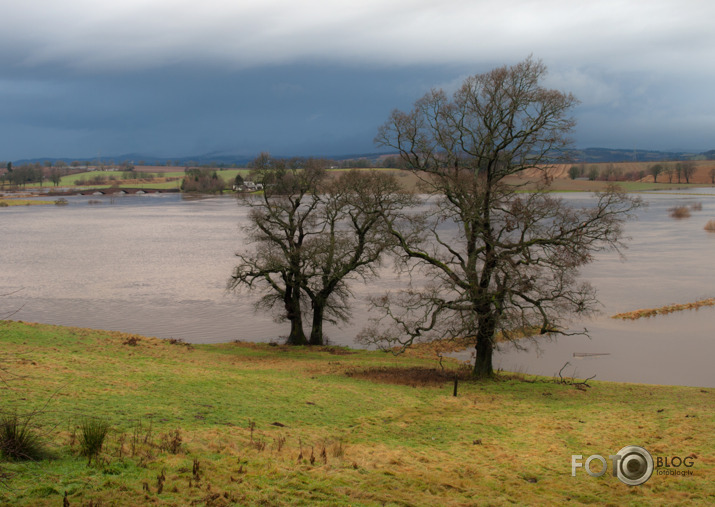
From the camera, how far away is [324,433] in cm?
1204

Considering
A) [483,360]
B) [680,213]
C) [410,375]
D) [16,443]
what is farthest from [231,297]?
[680,213]

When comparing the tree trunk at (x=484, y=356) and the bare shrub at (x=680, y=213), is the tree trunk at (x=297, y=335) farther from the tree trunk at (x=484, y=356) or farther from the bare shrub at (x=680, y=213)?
the bare shrub at (x=680, y=213)

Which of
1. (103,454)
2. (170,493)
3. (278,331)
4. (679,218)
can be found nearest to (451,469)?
(170,493)

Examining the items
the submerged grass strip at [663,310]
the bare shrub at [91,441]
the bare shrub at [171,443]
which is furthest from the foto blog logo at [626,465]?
the submerged grass strip at [663,310]

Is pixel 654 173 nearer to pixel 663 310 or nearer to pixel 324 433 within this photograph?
pixel 663 310

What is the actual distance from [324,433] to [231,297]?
28377 mm

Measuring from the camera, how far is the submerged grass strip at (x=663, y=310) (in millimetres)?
33812

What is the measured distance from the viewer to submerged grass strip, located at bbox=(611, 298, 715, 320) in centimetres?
3381

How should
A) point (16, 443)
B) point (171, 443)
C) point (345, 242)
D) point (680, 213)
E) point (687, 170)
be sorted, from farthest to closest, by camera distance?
1. point (687, 170)
2. point (680, 213)
3. point (345, 242)
4. point (171, 443)
5. point (16, 443)

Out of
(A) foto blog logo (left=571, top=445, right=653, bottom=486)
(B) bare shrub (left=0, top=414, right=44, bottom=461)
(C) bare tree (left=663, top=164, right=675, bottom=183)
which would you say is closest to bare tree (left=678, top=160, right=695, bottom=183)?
(C) bare tree (left=663, top=164, right=675, bottom=183)

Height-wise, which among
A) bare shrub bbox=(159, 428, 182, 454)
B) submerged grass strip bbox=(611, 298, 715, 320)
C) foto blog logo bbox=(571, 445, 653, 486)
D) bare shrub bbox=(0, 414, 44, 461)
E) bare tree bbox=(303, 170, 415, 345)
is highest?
bare tree bbox=(303, 170, 415, 345)

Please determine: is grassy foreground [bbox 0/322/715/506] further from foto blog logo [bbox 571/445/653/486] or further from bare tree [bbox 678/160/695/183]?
bare tree [bbox 678/160/695/183]

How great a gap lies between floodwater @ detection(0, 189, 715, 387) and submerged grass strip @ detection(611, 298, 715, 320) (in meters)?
0.65

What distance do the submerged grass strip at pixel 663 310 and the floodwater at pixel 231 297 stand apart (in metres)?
0.65
